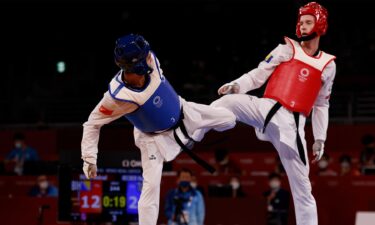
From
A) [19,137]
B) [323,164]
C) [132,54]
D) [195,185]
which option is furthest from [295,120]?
[19,137]

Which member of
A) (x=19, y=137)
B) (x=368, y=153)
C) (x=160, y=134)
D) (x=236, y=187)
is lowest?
(x=236, y=187)

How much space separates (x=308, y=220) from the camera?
640 centimetres

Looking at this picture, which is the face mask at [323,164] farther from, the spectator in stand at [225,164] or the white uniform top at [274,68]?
the white uniform top at [274,68]

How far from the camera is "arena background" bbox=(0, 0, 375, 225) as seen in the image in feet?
44.9

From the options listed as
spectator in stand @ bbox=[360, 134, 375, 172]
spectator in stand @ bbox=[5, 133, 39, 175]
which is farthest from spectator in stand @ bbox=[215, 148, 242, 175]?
spectator in stand @ bbox=[5, 133, 39, 175]

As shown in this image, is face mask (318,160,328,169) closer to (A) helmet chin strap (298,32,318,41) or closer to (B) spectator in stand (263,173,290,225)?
(B) spectator in stand (263,173,290,225)

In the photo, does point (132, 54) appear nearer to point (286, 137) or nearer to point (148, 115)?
point (148, 115)

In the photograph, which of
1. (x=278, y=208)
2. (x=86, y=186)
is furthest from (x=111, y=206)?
(x=278, y=208)

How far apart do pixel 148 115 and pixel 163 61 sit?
31.6 ft

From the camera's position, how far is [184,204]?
9.81 metres

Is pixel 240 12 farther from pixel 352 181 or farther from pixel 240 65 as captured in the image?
pixel 352 181

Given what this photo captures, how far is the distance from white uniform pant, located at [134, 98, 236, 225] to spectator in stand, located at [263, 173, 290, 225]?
12.0ft

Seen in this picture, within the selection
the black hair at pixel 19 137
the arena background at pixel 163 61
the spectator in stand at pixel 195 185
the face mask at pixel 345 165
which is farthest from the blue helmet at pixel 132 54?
the black hair at pixel 19 137

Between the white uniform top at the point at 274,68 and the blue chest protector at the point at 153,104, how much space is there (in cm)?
77
